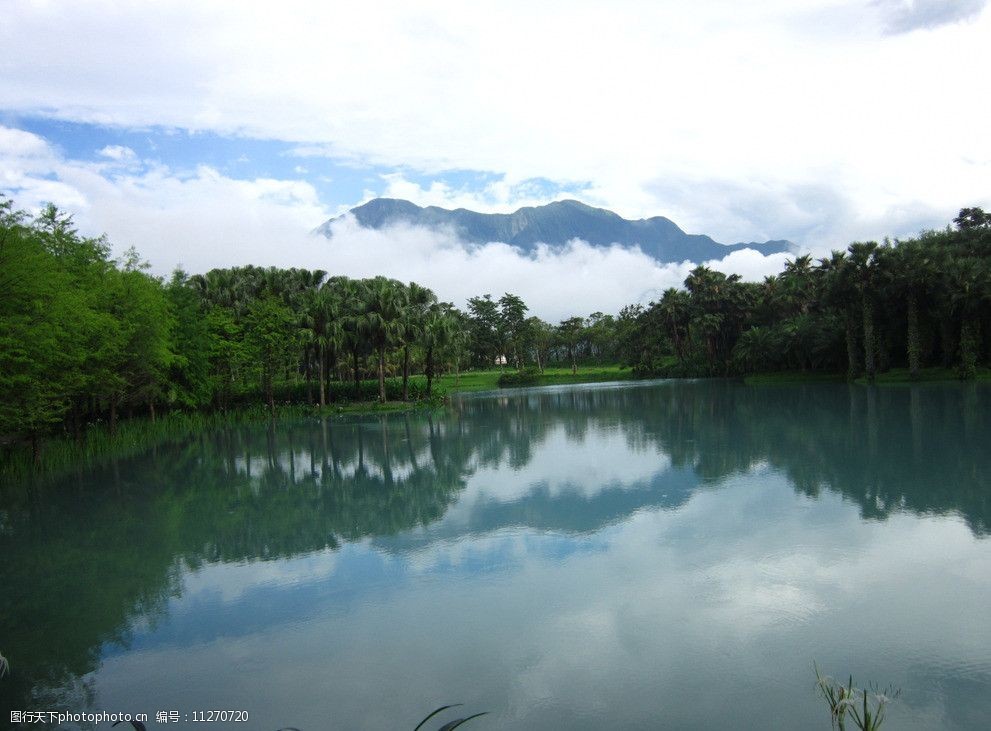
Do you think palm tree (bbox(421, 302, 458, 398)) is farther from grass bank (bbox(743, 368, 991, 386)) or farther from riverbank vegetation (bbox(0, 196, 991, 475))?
grass bank (bbox(743, 368, 991, 386))

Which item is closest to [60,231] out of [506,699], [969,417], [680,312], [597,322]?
[506,699]

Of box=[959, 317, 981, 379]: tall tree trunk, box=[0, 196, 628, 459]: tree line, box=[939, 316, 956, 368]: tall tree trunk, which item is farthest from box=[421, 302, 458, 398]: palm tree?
box=[959, 317, 981, 379]: tall tree trunk

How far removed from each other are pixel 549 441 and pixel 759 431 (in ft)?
25.4

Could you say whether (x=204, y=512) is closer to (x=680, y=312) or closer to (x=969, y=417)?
(x=969, y=417)

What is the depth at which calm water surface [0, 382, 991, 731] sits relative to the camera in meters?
6.41

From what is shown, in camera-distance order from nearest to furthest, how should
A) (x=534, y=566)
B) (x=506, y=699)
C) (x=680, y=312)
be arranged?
(x=506, y=699) → (x=534, y=566) → (x=680, y=312)

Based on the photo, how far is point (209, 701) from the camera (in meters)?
6.72

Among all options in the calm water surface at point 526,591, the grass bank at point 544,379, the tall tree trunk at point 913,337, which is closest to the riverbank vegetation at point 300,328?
the tall tree trunk at point 913,337

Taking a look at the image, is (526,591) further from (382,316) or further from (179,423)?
(382,316)

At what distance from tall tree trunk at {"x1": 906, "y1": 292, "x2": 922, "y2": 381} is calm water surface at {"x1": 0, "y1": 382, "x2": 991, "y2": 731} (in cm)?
2867

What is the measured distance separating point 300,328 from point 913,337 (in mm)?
42071

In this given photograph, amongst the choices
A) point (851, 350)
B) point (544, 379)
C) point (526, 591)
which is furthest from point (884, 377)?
point (526, 591)

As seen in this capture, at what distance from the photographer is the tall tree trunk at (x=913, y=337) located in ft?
148

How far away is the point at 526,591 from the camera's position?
916 centimetres
